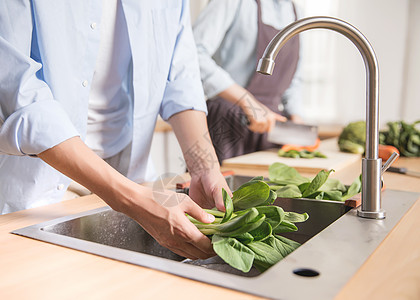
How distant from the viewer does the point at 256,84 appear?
226cm

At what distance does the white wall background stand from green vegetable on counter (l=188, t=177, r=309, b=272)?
121 inches

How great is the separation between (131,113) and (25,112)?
1.53 feet

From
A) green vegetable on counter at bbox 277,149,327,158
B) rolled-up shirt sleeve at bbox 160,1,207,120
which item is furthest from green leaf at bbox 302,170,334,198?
green vegetable on counter at bbox 277,149,327,158

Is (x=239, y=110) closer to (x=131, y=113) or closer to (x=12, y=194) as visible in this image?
(x=131, y=113)

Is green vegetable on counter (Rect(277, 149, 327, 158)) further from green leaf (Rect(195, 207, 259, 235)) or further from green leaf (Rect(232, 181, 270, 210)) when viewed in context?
green leaf (Rect(195, 207, 259, 235))

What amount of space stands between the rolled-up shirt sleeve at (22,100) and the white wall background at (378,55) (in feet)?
10.0

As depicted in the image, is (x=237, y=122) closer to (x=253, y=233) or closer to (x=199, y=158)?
(x=199, y=158)

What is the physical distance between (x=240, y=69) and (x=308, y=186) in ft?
4.19

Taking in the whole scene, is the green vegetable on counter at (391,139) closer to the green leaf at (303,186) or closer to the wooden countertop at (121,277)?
the green leaf at (303,186)

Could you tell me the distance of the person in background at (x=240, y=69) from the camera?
79.0 inches

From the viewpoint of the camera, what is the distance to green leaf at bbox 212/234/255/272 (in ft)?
2.02

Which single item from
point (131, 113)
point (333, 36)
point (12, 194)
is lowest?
point (12, 194)

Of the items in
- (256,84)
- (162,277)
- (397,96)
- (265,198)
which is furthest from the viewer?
(397,96)

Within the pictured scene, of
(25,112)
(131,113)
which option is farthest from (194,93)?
(25,112)
